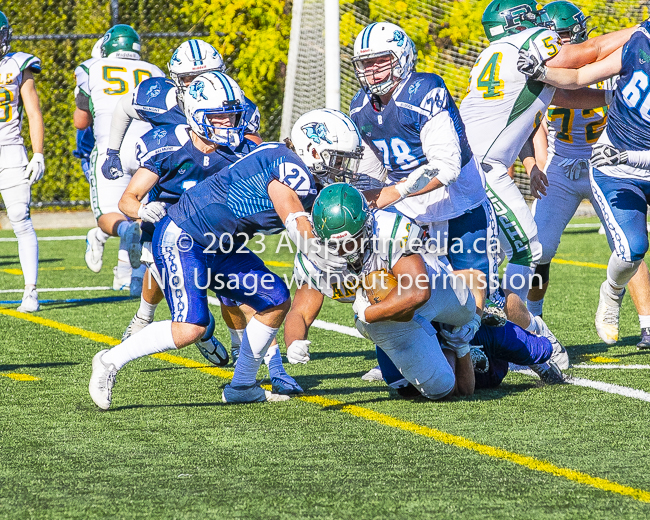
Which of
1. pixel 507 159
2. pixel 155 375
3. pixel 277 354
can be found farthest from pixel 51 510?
pixel 507 159

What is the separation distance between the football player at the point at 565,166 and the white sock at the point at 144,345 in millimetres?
2541

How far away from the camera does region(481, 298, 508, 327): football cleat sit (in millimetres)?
4586

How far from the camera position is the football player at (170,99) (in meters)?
5.60

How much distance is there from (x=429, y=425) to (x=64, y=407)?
1.62m

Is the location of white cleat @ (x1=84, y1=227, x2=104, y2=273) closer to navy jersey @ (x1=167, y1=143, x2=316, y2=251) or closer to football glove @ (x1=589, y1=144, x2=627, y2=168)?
→ navy jersey @ (x1=167, y1=143, x2=316, y2=251)

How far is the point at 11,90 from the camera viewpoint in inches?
296

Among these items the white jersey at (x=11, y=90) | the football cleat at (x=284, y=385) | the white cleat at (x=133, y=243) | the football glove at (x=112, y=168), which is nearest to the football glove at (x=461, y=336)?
the football cleat at (x=284, y=385)

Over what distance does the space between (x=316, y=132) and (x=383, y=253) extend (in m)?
0.61

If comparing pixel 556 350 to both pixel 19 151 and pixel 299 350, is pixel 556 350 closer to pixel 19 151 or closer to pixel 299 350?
pixel 299 350

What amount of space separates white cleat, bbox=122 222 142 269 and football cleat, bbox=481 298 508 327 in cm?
371

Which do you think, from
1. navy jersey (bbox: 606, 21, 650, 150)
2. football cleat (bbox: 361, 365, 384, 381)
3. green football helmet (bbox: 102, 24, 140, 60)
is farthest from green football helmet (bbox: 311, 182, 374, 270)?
green football helmet (bbox: 102, 24, 140, 60)

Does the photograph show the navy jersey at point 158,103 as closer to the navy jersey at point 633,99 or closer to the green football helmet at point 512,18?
the green football helmet at point 512,18

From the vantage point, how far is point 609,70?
5203 millimetres

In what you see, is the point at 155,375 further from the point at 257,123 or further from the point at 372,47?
the point at 372,47
